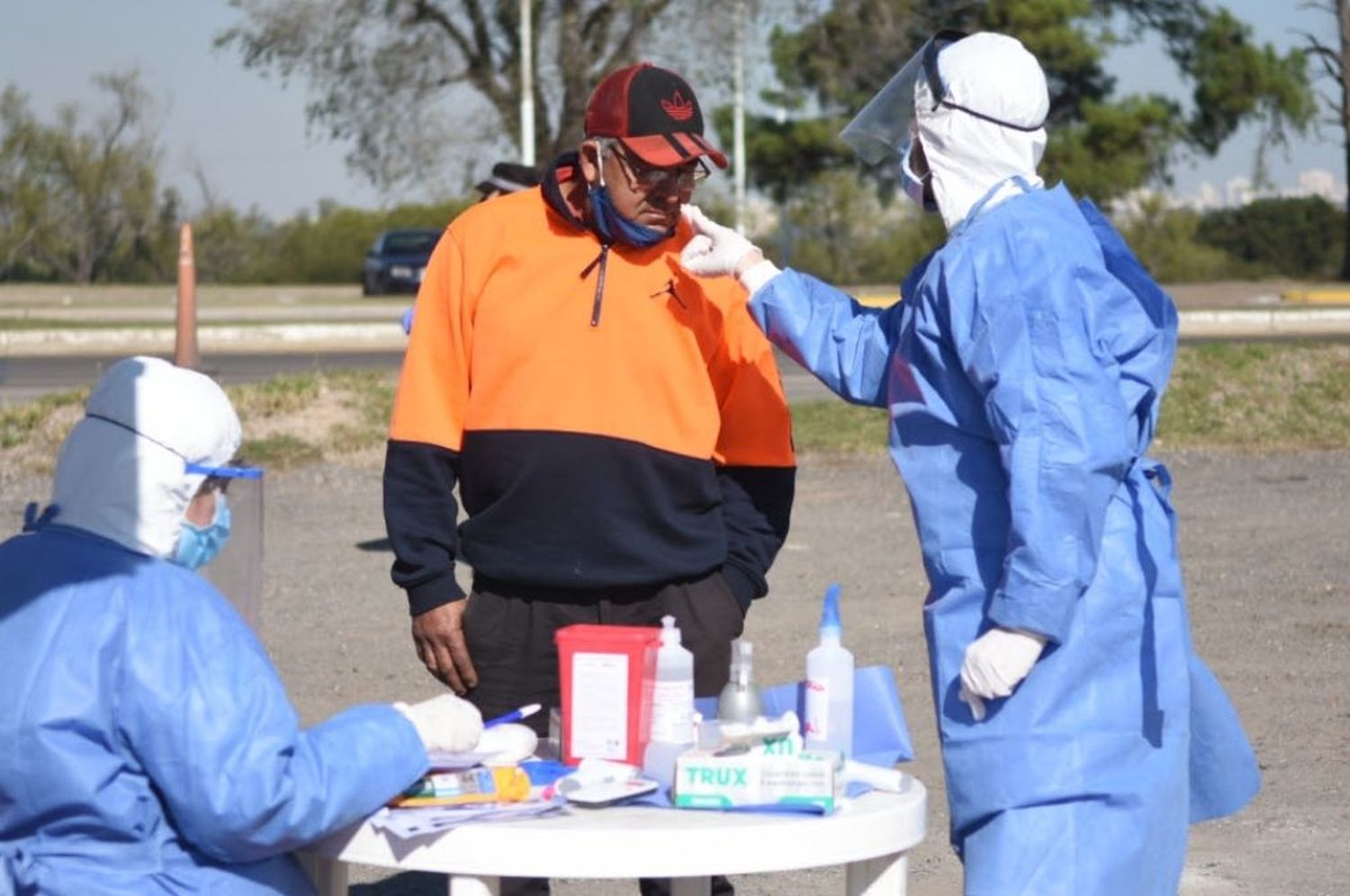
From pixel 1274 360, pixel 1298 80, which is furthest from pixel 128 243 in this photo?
pixel 1274 360

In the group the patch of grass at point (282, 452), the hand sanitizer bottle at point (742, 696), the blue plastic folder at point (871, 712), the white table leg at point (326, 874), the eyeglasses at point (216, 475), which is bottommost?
the patch of grass at point (282, 452)

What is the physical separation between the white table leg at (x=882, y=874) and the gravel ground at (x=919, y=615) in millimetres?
2048

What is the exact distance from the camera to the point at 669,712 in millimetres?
3705

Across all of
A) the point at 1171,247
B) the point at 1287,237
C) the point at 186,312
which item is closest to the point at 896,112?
the point at 186,312

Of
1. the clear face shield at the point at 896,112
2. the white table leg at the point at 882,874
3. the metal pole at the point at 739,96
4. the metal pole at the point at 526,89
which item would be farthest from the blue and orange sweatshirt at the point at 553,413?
the metal pole at the point at 526,89

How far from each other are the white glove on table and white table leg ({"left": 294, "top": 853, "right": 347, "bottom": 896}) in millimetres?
1304

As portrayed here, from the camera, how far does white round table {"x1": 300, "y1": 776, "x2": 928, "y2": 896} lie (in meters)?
3.35

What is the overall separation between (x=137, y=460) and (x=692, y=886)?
1423mm

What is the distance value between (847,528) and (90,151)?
3714 cm

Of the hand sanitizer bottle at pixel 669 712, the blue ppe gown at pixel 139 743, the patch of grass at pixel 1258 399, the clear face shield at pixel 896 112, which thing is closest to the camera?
the blue ppe gown at pixel 139 743

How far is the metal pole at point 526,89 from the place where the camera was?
2948cm

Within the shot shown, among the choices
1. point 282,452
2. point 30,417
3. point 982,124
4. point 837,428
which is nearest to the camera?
point 982,124

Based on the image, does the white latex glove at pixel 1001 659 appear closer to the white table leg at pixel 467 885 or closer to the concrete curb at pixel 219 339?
the white table leg at pixel 467 885

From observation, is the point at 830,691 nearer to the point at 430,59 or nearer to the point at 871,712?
the point at 871,712
